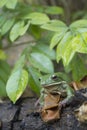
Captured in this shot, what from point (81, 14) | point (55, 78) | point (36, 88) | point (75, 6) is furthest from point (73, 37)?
point (75, 6)

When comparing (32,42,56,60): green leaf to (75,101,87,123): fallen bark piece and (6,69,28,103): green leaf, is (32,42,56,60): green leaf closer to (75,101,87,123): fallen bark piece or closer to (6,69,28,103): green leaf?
(6,69,28,103): green leaf

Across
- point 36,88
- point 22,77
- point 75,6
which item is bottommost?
point 75,6

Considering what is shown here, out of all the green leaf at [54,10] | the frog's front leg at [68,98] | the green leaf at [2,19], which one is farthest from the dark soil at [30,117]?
the green leaf at [54,10]

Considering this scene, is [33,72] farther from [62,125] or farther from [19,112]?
[62,125]

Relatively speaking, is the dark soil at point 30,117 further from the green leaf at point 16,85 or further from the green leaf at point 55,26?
the green leaf at point 55,26

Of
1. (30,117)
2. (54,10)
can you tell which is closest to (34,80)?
(30,117)

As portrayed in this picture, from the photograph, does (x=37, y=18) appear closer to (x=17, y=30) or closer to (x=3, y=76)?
(x=17, y=30)
